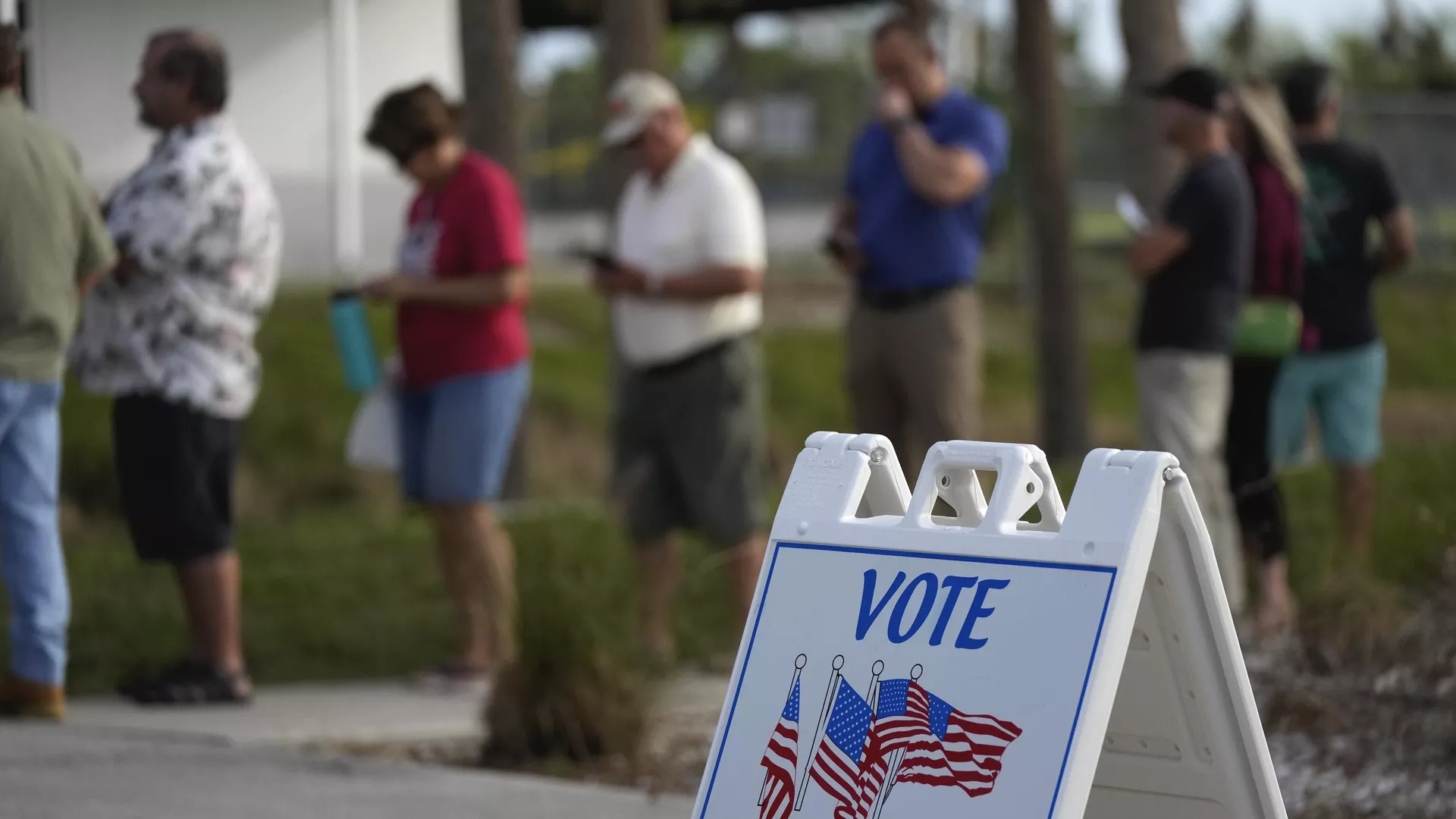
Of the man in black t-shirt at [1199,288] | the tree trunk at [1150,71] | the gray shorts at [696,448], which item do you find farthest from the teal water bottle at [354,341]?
the tree trunk at [1150,71]

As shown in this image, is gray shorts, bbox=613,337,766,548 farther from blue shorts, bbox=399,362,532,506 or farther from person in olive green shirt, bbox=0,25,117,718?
person in olive green shirt, bbox=0,25,117,718

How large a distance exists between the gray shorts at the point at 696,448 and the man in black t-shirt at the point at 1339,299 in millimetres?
1976

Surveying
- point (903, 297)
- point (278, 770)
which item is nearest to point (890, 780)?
point (278, 770)

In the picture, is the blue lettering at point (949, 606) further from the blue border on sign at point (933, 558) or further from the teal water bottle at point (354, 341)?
the teal water bottle at point (354, 341)

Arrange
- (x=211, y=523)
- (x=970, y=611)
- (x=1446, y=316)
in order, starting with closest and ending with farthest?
(x=970, y=611), (x=211, y=523), (x=1446, y=316)

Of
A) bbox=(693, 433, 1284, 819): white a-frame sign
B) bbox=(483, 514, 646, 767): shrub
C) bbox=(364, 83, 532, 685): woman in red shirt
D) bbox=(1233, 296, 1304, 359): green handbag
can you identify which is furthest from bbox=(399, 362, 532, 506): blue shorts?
bbox=(693, 433, 1284, 819): white a-frame sign

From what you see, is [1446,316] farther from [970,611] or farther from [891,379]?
[970,611]

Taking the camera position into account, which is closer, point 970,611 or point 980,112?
point 970,611

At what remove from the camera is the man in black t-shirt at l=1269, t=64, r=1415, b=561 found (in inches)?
299

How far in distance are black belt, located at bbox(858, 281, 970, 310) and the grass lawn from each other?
1.08 metres

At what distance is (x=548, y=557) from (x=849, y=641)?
2366 millimetres

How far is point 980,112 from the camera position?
7047 mm

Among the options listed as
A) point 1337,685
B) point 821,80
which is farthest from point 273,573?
point 821,80

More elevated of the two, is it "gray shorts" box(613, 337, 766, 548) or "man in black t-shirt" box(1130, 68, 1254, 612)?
"man in black t-shirt" box(1130, 68, 1254, 612)
